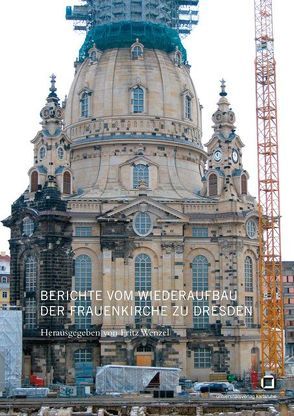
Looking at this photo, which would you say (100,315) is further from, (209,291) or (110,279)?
(209,291)

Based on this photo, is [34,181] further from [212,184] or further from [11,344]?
[212,184]

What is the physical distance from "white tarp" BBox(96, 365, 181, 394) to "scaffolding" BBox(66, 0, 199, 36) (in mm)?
42994

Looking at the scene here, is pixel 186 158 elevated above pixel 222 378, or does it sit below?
above

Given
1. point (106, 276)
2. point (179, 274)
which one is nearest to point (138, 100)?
point (179, 274)

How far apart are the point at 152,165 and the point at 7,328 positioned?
2352 centimetres

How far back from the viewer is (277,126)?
298 ft

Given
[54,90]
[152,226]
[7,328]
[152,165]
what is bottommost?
[7,328]

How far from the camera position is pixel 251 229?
9212 centimetres

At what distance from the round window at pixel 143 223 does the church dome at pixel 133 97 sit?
11081 mm

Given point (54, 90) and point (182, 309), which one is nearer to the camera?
point (182, 309)

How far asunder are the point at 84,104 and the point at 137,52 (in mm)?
8310

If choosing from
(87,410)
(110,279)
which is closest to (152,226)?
(110,279)

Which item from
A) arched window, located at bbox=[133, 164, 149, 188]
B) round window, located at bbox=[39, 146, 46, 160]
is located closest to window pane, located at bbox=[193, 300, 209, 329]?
arched window, located at bbox=[133, 164, 149, 188]

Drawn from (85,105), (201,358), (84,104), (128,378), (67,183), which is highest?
(84,104)
